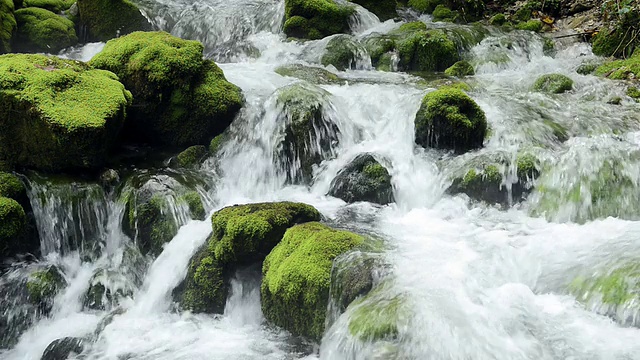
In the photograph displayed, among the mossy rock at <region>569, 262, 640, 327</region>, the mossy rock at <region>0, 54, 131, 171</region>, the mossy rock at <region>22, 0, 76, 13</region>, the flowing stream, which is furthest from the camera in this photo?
the mossy rock at <region>22, 0, 76, 13</region>

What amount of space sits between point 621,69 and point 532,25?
4436 mm

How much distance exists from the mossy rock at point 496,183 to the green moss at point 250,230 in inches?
101

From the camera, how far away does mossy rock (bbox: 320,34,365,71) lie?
503 inches

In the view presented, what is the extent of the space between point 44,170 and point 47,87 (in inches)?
48.4

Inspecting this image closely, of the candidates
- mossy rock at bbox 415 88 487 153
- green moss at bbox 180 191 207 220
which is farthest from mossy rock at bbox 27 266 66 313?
mossy rock at bbox 415 88 487 153

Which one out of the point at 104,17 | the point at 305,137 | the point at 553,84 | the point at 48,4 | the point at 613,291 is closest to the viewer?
the point at 613,291

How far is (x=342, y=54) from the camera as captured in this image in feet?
42.1

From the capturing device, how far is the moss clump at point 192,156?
9.04 meters

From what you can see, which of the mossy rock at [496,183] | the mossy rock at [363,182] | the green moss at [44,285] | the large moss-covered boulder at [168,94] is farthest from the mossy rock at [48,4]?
the mossy rock at [496,183]

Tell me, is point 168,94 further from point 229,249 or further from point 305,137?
point 229,249

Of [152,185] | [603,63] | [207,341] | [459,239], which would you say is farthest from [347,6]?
[207,341]

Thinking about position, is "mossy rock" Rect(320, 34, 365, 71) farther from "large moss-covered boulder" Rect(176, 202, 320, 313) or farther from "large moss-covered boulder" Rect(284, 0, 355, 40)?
"large moss-covered boulder" Rect(176, 202, 320, 313)

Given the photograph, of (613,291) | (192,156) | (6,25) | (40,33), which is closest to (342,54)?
(192,156)

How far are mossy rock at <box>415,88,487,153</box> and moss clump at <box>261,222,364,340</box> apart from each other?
3352 millimetres
